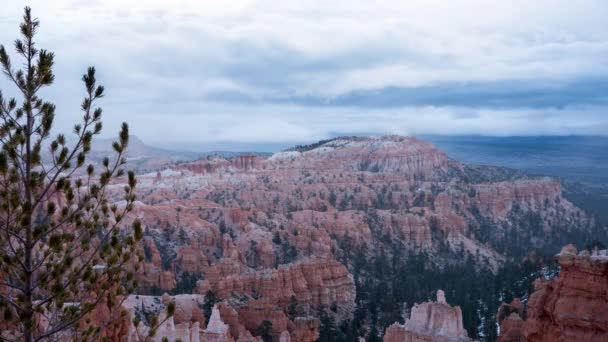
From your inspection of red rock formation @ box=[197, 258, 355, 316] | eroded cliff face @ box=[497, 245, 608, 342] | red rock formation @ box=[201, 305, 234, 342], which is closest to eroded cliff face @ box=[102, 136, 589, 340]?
red rock formation @ box=[197, 258, 355, 316]

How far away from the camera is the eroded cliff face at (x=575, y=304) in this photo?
430 inches

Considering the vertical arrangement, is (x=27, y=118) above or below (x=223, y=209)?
above

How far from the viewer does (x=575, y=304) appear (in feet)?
37.2

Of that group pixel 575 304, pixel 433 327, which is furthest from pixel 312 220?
pixel 575 304

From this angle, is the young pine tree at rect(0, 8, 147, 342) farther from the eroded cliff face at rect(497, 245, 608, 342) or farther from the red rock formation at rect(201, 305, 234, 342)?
the red rock formation at rect(201, 305, 234, 342)

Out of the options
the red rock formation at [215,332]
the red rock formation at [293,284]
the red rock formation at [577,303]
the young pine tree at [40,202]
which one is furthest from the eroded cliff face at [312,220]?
the red rock formation at [577,303]

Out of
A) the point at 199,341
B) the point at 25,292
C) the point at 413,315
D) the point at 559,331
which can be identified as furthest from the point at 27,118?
the point at 413,315

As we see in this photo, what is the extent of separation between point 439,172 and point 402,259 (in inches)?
2147

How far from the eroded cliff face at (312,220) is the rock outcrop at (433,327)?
169 inches

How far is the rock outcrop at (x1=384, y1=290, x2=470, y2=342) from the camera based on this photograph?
1961 centimetres

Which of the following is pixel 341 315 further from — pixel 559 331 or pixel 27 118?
pixel 27 118

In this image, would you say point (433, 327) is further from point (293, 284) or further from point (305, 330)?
point (293, 284)

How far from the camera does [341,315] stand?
33938mm

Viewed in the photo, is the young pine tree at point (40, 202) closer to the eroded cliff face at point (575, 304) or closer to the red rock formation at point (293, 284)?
the eroded cliff face at point (575, 304)
